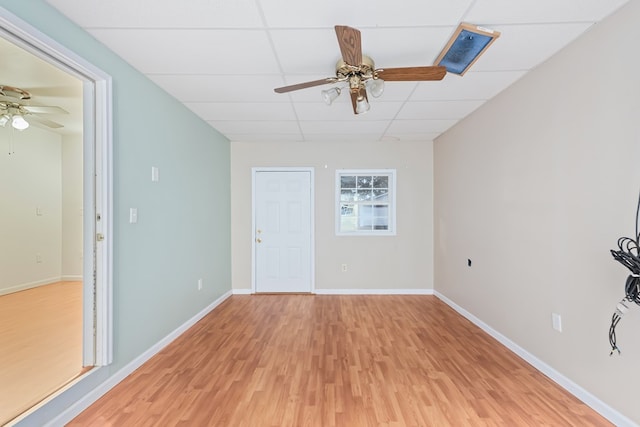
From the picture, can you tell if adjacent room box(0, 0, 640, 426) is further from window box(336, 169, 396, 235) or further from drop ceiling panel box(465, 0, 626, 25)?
window box(336, 169, 396, 235)

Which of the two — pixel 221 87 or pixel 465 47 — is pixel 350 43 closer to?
pixel 465 47

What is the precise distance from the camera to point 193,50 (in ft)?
6.81

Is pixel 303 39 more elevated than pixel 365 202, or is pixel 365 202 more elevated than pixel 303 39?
pixel 303 39

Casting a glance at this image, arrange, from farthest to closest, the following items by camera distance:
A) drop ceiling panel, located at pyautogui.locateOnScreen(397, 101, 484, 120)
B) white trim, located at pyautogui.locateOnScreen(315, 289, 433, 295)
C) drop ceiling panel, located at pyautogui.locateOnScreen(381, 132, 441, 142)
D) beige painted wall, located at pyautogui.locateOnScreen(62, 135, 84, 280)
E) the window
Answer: beige painted wall, located at pyautogui.locateOnScreen(62, 135, 84, 280)
the window
white trim, located at pyautogui.locateOnScreen(315, 289, 433, 295)
drop ceiling panel, located at pyautogui.locateOnScreen(381, 132, 441, 142)
drop ceiling panel, located at pyautogui.locateOnScreen(397, 101, 484, 120)

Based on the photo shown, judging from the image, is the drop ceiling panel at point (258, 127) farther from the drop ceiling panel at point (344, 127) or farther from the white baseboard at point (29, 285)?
the white baseboard at point (29, 285)

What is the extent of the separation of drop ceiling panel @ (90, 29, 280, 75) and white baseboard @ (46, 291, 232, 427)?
2310 millimetres

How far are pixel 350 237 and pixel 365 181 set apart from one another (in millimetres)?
925

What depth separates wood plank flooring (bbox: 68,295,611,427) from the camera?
175cm

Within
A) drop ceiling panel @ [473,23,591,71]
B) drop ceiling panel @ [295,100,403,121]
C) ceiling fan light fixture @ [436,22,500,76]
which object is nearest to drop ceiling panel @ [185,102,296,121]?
drop ceiling panel @ [295,100,403,121]

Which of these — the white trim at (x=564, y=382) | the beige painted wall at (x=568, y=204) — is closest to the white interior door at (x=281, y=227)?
the beige painted wall at (x=568, y=204)

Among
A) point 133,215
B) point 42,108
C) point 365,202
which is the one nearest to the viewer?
point 133,215

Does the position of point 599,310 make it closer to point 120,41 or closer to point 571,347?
point 571,347

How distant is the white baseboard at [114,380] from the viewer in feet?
5.55

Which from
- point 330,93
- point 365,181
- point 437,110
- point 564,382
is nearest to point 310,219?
point 365,181
